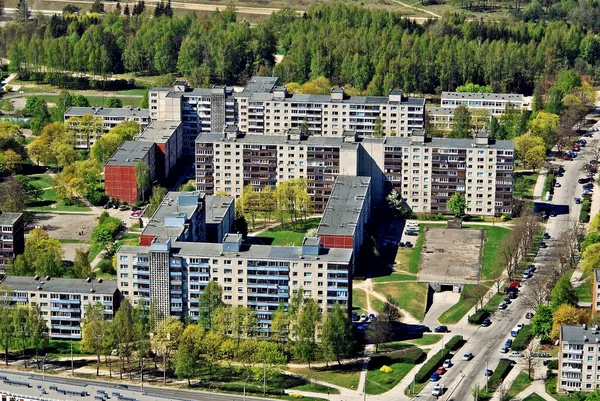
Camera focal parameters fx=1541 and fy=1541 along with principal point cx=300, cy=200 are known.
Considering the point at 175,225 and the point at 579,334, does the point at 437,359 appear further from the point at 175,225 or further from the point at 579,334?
the point at 175,225

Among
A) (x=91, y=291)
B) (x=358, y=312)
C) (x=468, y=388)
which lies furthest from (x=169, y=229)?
(x=468, y=388)

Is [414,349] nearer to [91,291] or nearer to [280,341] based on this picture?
[280,341]

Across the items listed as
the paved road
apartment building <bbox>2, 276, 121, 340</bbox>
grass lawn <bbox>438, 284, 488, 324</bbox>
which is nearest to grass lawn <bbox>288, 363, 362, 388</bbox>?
the paved road

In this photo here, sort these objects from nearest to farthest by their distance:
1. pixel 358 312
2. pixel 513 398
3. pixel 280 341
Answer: pixel 513 398 < pixel 280 341 < pixel 358 312

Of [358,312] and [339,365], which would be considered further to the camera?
[358,312]

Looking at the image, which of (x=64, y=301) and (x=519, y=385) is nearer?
(x=519, y=385)

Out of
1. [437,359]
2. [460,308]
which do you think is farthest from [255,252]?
[460,308]

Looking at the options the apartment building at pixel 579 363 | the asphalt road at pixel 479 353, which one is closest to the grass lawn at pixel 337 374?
the asphalt road at pixel 479 353
